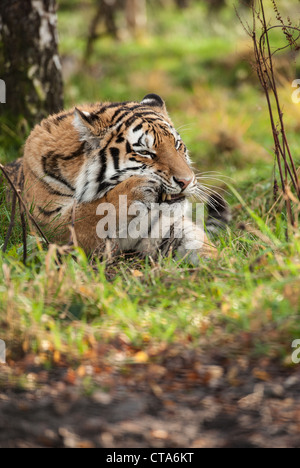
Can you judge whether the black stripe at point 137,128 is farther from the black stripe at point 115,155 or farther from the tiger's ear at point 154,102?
the tiger's ear at point 154,102

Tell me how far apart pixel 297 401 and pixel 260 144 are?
5609 millimetres

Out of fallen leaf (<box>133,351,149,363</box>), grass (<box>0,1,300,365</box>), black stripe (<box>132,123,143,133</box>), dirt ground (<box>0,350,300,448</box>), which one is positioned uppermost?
black stripe (<box>132,123,143,133</box>)

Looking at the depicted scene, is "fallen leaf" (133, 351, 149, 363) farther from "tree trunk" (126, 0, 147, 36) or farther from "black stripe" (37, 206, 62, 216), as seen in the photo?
"tree trunk" (126, 0, 147, 36)

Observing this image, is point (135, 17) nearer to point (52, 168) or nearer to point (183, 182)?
point (52, 168)

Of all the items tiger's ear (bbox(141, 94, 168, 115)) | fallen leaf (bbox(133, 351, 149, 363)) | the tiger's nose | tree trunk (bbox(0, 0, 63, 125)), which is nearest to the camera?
fallen leaf (bbox(133, 351, 149, 363))


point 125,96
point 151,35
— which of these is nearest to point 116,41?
point 151,35

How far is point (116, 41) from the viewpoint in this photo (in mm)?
14336

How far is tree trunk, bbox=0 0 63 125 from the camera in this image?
606cm

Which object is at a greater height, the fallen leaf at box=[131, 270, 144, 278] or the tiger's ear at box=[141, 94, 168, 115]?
the tiger's ear at box=[141, 94, 168, 115]

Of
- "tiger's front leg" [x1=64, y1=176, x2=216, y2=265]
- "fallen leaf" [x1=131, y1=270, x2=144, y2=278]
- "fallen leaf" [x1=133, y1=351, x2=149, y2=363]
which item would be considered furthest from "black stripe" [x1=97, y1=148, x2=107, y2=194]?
"fallen leaf" [x1=133, y1=351, x2=149, y2=363]

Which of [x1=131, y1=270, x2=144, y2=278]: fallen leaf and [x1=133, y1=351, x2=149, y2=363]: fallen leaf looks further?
[x1=131, y1=270, x2=144, y2=278]: fallen leaf

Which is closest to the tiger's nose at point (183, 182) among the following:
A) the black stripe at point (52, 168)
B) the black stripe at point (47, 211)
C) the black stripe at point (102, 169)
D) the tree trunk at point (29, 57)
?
the black stripe at point (102, 169)

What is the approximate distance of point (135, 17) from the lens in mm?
15148

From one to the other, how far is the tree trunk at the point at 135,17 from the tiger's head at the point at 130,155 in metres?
11.4
